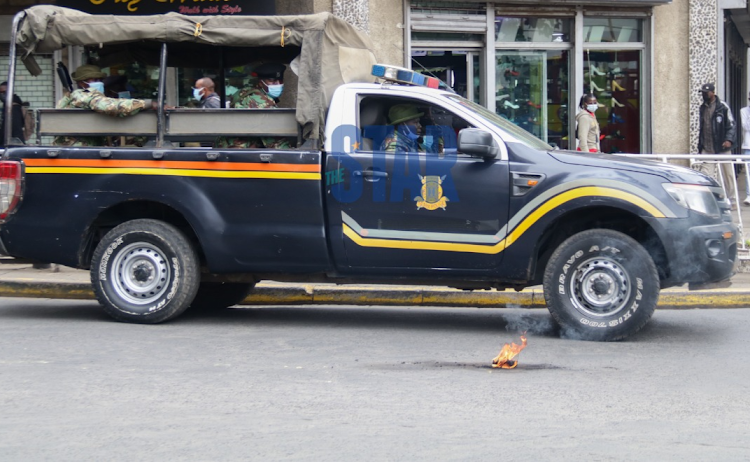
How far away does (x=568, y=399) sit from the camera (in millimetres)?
5500

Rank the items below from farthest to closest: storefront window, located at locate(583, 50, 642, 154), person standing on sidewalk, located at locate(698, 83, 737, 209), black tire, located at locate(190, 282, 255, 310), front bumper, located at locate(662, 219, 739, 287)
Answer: storefront window, located at locate(583, 50, 642, 154), person standing on sidewalk, located at locate(698, 83, 737, 209), black tire, located at locate(190, 282, 255, 310), front bumper, located at locate(662, 219, 739, 287)

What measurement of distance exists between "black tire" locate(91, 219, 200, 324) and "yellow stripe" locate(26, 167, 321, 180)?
1.35 feet

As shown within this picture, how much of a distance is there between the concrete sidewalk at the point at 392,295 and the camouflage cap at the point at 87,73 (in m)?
2.08

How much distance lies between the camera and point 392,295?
905cm

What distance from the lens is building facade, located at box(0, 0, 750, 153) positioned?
15766mm

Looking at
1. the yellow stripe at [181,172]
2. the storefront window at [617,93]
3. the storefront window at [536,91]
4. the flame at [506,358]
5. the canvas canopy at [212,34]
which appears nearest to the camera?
the flame at [506,358]

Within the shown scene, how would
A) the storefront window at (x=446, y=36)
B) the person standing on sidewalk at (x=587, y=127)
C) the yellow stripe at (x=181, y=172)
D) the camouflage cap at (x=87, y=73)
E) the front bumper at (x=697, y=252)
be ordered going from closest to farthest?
the front bumper at (x=697, y=252)
the yellow stripe at (x=181, y=172)
the camouflage cap at (x=87, y=73)
the person standing on sidewalk at (x=587, y=127)
the storefront window at (x=446, y=36)

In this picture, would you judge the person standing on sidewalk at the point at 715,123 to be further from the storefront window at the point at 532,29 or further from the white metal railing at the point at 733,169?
the white metal railing at the point at 733,169

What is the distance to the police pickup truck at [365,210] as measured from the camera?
7.13 meters

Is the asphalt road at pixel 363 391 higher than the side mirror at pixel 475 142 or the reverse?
the reverse

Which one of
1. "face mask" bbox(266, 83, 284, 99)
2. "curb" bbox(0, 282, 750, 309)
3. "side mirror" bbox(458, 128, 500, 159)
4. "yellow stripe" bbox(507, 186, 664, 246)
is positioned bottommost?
"curb" bbox(0, 282, 750, 309)

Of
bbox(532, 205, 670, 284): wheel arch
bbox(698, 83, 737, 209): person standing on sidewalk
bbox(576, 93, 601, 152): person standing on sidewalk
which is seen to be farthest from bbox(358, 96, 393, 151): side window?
bbox(698, 83, 737, 209): person standing on sidewalk

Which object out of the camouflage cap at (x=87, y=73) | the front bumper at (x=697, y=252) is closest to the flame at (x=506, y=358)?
the front bumper at (x=697, y=252)

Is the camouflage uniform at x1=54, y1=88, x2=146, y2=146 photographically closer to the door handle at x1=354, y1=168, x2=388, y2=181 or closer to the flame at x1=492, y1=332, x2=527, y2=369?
the door handle at x1=354, y1=168, x2=388, y2=181
